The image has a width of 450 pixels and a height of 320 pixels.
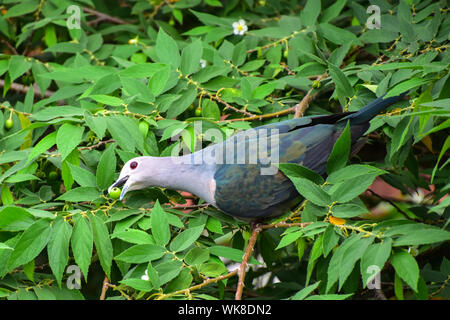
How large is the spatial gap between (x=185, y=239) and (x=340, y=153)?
1.87 ft

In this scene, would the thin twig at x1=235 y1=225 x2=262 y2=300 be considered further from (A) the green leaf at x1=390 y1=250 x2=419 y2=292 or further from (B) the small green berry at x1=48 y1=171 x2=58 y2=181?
(B) the small green berry at x1=48 y1=171 x2=58 y2=181

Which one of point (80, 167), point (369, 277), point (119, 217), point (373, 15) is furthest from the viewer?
point (373, 15)

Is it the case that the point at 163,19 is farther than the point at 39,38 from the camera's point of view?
Yes

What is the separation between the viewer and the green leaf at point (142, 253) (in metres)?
1.79

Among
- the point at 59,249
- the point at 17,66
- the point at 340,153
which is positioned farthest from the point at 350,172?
the point at 17,66

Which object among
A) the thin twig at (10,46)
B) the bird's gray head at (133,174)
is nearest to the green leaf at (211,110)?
the bird's gray head at (133,174)

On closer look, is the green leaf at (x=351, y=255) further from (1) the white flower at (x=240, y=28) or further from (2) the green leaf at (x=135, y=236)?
(1) the white flower at (x=240, y=28)

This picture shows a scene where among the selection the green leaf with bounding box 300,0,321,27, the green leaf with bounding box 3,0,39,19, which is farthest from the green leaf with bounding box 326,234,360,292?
the green leaf with bounding box 3,0,39,19

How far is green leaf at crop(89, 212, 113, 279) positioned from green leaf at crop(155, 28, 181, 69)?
2.73 feet

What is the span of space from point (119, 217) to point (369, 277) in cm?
86

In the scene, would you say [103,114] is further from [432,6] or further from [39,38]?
[432,6]

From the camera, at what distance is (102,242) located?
1.91 metres

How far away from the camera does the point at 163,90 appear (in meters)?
2.36

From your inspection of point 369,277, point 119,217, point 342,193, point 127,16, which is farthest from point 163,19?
point 369,277
